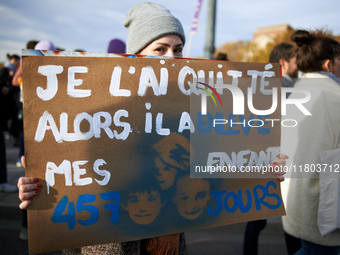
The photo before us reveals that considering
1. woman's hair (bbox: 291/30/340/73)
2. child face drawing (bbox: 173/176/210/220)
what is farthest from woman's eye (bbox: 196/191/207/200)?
woman's hair (bbox: 291/30/340/73)

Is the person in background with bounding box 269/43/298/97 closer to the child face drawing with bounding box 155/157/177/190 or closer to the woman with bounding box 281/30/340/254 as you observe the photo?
the woman with bounding box 281/30/340/254

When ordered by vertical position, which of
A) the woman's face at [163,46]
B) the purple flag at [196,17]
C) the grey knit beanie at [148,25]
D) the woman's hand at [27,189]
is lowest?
the woman's hand at [27,189]

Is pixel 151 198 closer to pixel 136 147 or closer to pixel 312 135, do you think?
pixel 136 147

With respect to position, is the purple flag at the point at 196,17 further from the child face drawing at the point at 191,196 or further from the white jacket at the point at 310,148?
the child face drawing at the point at 191,196

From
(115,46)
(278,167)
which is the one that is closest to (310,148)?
(278,167)

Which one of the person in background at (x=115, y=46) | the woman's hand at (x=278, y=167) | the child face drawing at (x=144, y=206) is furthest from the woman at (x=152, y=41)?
the person in background at (x=115, y=46)

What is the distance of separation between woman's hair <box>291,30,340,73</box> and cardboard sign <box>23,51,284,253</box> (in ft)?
2.09

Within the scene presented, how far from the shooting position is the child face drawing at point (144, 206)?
1.27 m

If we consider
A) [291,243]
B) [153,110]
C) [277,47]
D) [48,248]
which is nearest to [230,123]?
[153,110]

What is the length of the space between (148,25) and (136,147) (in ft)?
2.18

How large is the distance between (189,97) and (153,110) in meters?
0.20

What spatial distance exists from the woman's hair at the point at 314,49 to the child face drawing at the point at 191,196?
1.21 meters

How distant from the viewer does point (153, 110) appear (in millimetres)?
1313

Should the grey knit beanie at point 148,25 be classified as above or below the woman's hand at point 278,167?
above
